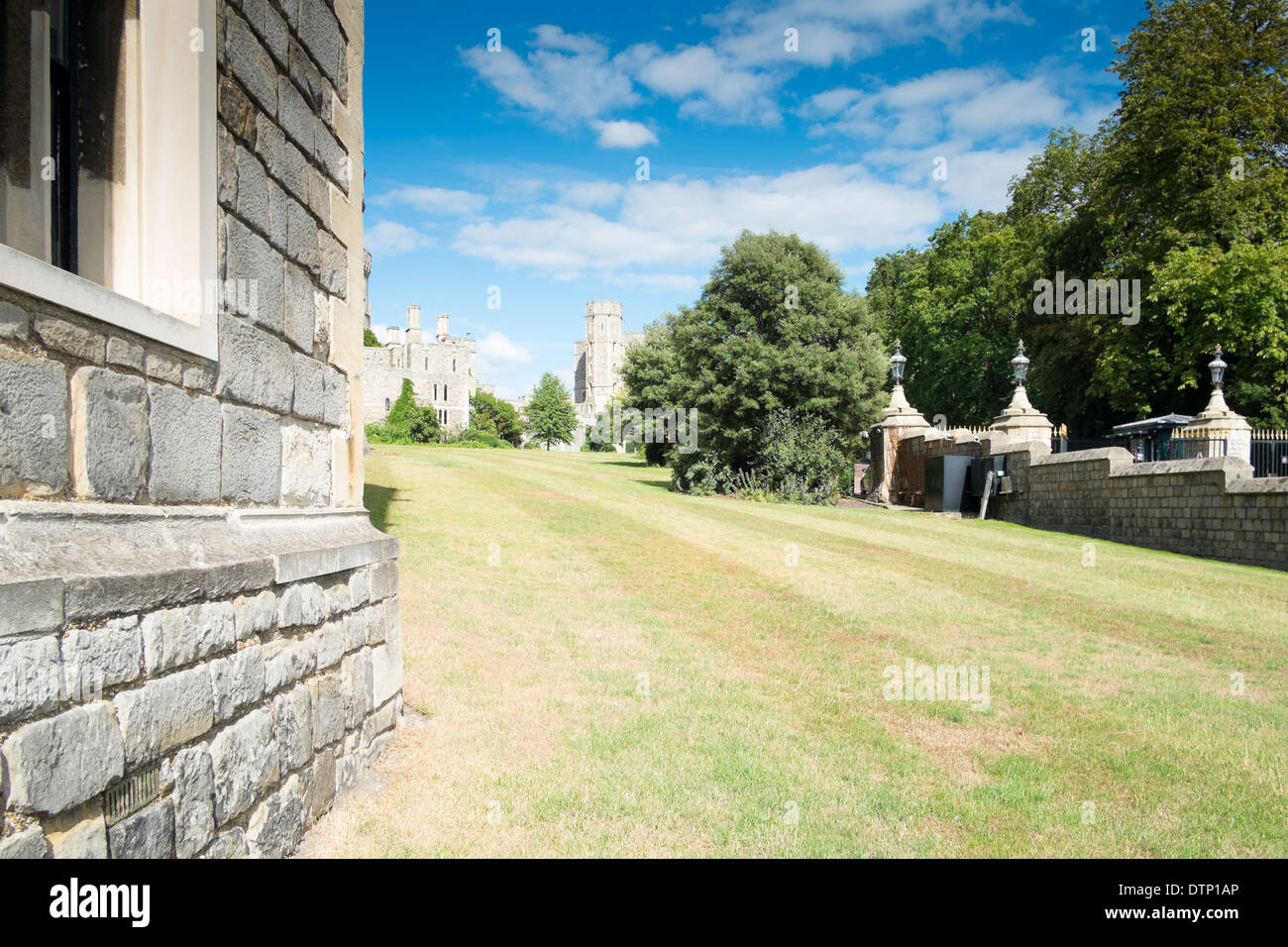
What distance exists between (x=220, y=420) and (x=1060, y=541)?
15.4 m

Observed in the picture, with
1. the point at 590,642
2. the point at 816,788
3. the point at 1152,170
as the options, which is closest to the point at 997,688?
the point at 816,788

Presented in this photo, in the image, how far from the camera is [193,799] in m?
2.78

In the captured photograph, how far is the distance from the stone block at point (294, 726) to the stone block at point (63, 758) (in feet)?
3.74

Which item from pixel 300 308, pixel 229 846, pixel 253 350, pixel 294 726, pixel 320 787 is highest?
pixel 300 308

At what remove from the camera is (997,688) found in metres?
6.27

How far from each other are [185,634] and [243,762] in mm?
691

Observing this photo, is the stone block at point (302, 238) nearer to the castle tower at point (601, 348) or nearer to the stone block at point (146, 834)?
the stone block at point (146, 834)

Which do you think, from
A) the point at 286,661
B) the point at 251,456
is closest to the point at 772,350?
the point at 251,456

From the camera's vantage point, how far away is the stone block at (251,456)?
3.42 meters

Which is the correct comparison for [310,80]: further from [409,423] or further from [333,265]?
[409,423]

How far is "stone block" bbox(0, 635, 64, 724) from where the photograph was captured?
196cm

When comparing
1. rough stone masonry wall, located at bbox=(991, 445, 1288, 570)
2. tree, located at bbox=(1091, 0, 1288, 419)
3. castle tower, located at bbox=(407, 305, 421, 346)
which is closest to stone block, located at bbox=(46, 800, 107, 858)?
rough stone masonry wall, located at bbox=(991, 445, 1288, 570)

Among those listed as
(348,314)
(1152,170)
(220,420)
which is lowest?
(220,420)
